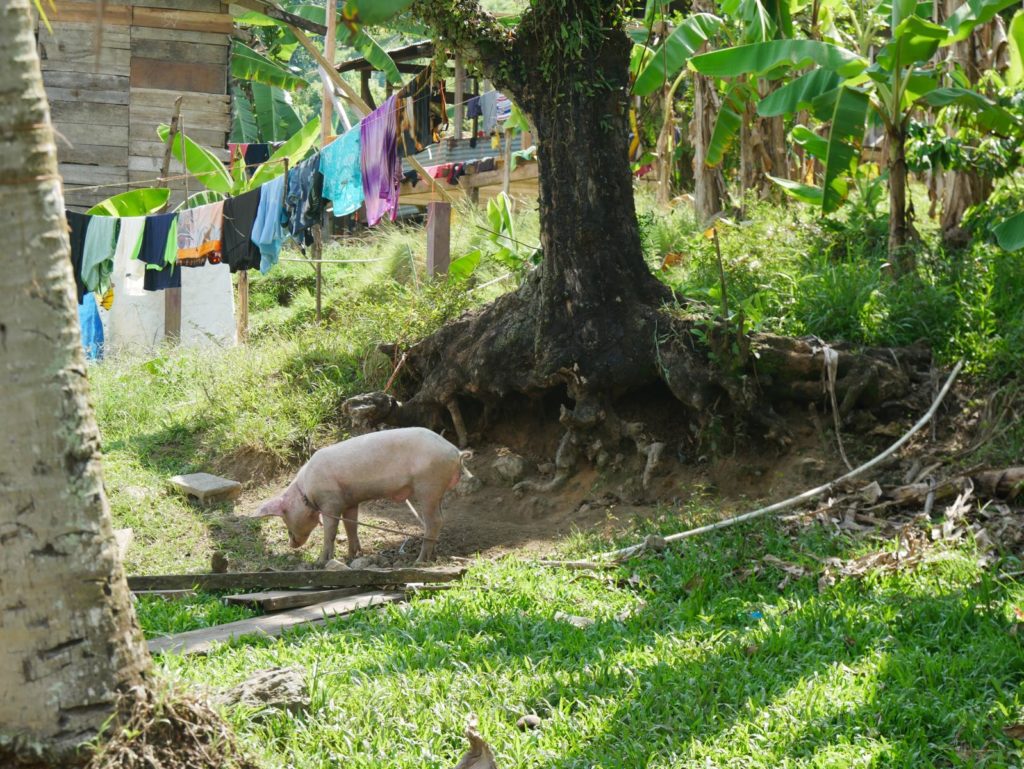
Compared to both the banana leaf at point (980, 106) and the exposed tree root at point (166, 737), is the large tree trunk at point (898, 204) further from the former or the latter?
the exposed tree root at point (166, 737)

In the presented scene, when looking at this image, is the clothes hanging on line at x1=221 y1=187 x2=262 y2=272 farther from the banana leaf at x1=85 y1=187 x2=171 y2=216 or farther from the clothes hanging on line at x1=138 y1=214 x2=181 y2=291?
the banana leaf at x1=85 y1=187 x2=171 y2=216

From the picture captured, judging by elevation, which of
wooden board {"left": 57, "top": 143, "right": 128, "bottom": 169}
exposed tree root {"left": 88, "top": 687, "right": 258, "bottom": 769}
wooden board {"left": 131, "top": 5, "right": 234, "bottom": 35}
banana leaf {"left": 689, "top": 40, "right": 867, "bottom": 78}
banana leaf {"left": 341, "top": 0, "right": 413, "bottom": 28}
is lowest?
exposed tree root {"left": 88, "top": 687, "right": 258, "bottom": 769}

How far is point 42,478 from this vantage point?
3.20 m

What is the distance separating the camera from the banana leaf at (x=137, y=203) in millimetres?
14336

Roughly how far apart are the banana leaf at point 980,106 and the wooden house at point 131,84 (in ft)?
38.4

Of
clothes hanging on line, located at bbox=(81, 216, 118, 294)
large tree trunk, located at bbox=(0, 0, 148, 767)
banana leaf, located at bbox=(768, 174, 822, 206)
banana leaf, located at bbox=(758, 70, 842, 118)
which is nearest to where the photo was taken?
large tree trunk, located at bbox=(0, 0, 148, 767)

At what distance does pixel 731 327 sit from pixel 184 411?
648 cm

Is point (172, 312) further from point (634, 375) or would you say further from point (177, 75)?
point (634, 375)

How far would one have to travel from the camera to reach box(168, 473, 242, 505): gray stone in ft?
31.3

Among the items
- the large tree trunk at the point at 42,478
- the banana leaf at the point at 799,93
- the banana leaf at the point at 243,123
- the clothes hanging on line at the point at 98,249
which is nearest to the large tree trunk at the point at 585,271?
the banana leaf at the point at 799,93

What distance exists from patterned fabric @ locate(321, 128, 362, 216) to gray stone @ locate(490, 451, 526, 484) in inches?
131

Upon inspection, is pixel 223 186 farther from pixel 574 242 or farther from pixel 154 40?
pixel 574 242

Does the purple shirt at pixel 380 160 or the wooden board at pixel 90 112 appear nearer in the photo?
the purple shirt at pixel 380 160

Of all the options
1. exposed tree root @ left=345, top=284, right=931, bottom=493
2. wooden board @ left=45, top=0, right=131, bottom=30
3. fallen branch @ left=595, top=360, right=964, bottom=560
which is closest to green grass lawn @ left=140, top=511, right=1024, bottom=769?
fallen branch @ left=595, top=360, right=964, bottom=560
